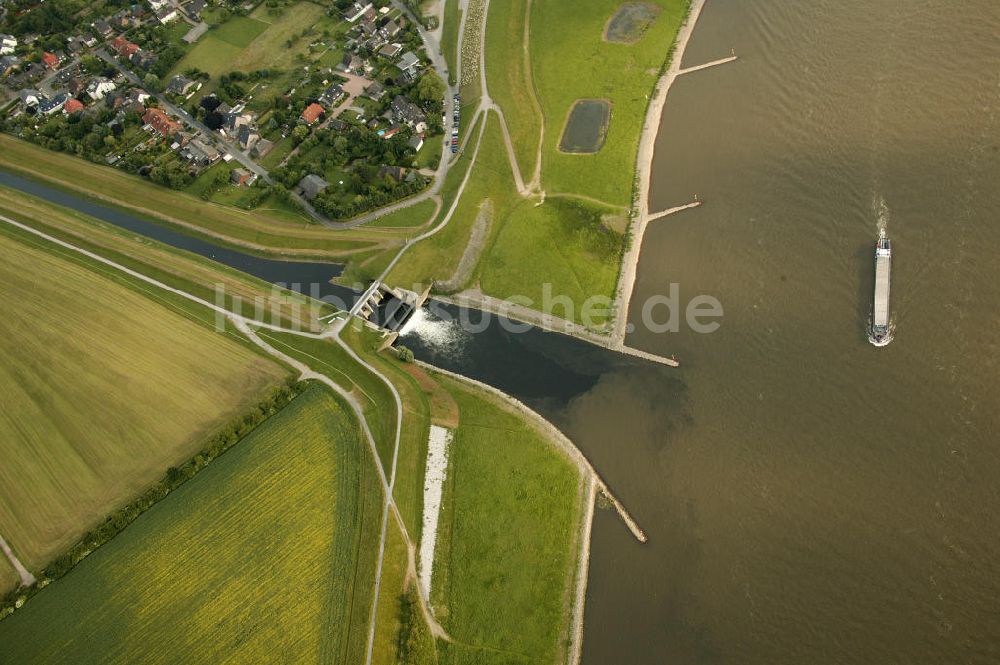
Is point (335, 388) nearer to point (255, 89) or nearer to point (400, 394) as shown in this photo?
point (400, 394)

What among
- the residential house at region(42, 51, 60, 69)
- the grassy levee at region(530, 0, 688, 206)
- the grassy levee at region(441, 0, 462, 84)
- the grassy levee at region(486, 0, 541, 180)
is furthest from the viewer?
the residential house at region(42, 51, 60, 69)

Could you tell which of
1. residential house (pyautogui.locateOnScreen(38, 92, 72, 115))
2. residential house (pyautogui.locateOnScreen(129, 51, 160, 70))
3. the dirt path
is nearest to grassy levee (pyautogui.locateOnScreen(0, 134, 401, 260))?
residential house (pyautogui.locateOnScreen(38, 92, 72, 115))

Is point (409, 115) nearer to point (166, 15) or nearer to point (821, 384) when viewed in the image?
point (166, 15)

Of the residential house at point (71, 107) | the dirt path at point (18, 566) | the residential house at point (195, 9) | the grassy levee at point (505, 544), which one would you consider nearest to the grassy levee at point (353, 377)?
the grassy levee at point (505, 544)

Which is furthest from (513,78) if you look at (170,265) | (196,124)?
(170,265)

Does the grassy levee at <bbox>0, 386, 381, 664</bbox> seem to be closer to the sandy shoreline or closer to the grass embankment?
the grass embankment

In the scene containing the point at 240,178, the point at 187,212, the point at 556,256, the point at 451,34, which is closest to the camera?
the point at 556,256
